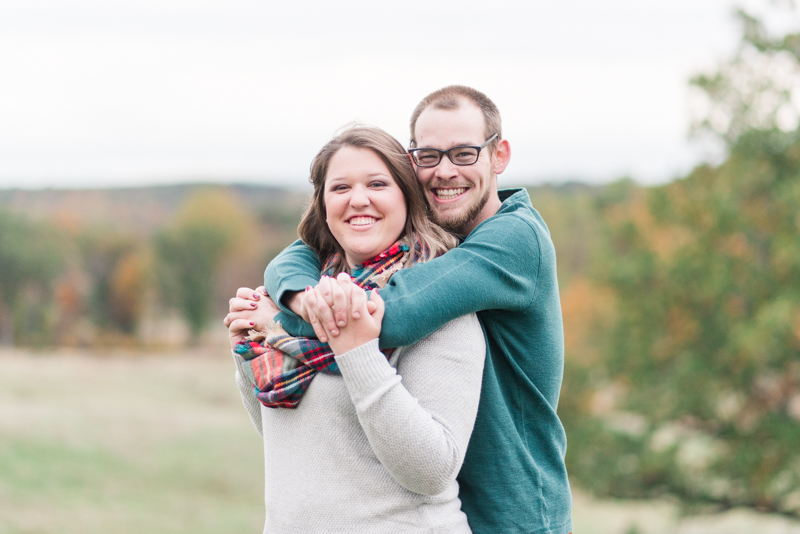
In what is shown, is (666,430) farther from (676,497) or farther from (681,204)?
(681,204)

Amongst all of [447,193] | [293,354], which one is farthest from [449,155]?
[293,354]

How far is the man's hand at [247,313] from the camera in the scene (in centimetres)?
214

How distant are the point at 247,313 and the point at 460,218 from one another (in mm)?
745

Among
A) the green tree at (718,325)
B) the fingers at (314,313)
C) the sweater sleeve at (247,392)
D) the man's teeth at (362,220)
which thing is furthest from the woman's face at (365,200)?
the green tree at (718,325)

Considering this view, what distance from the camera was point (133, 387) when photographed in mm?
30391

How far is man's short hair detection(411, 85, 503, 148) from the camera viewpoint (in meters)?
2.38

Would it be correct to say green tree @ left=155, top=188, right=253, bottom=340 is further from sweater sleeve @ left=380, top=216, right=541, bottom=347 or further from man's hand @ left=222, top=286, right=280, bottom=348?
sweater sleeve @ left=380, top=216, right=541, bottom=347

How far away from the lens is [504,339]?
6.69ft

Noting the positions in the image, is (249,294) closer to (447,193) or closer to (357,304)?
(357,304)

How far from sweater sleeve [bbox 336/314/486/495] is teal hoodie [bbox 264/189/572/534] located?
0.07 m

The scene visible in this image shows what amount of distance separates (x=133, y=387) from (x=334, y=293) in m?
31.2

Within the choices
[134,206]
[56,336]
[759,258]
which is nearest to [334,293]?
[759,258]

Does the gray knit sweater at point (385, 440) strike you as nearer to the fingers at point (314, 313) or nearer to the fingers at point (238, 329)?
the fingers at point (314, 313)

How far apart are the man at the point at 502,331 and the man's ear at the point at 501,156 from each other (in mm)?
269
